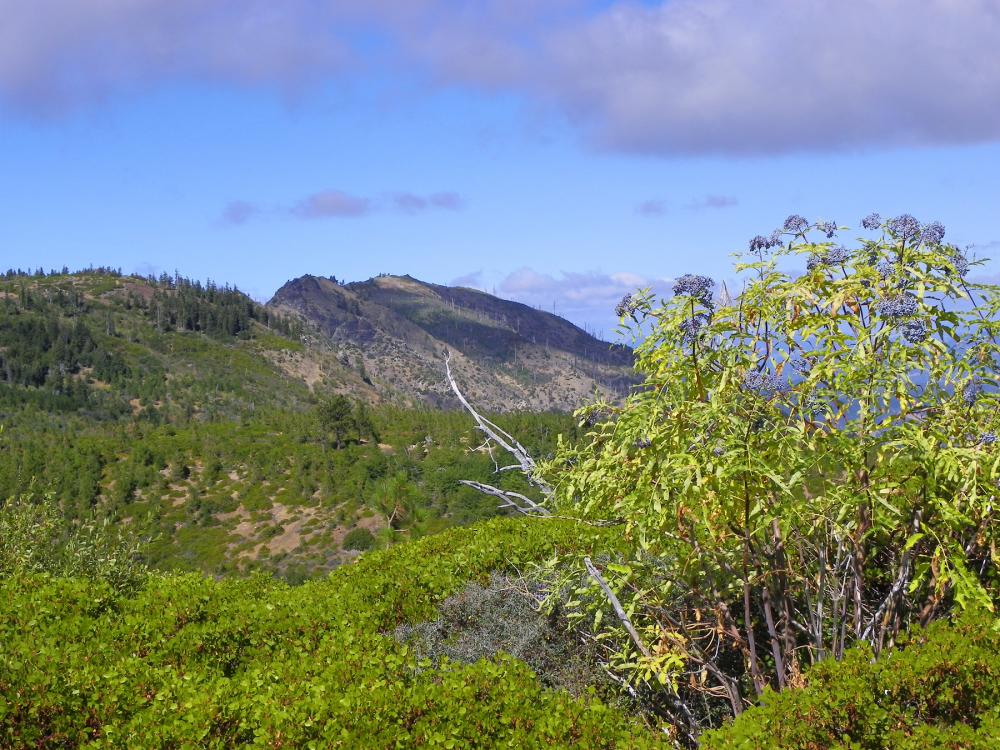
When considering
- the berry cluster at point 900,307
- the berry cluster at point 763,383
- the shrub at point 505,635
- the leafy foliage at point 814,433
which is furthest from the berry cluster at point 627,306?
the shrub at point 505,635

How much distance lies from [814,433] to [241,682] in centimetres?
426

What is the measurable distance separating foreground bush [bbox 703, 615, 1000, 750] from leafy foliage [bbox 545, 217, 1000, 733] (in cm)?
41

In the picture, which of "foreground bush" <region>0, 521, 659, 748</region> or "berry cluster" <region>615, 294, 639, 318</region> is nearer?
"foreground bush" <region>0, 521, 659, 748</region>

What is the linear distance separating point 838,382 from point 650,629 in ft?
7.68

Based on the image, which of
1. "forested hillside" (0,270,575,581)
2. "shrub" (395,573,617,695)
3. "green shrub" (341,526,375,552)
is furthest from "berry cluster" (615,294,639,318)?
"green shrub" (341,526,375,552)

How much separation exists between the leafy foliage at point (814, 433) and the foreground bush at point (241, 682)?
1.19 meters

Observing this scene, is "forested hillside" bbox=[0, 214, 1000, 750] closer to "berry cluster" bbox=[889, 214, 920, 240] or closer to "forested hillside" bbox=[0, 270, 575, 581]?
"berry cluster" bbox=[889, 214, 920, 240]

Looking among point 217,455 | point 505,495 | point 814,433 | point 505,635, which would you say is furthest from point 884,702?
point 217,455

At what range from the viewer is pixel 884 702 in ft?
15.7

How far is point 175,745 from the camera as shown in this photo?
489 centimetres

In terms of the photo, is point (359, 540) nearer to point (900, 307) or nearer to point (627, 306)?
point (627, 306)

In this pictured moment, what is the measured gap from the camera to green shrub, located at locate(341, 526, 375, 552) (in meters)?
53.6

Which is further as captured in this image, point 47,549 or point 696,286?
point 47,549

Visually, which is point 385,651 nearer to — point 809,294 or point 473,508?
point 809,294
